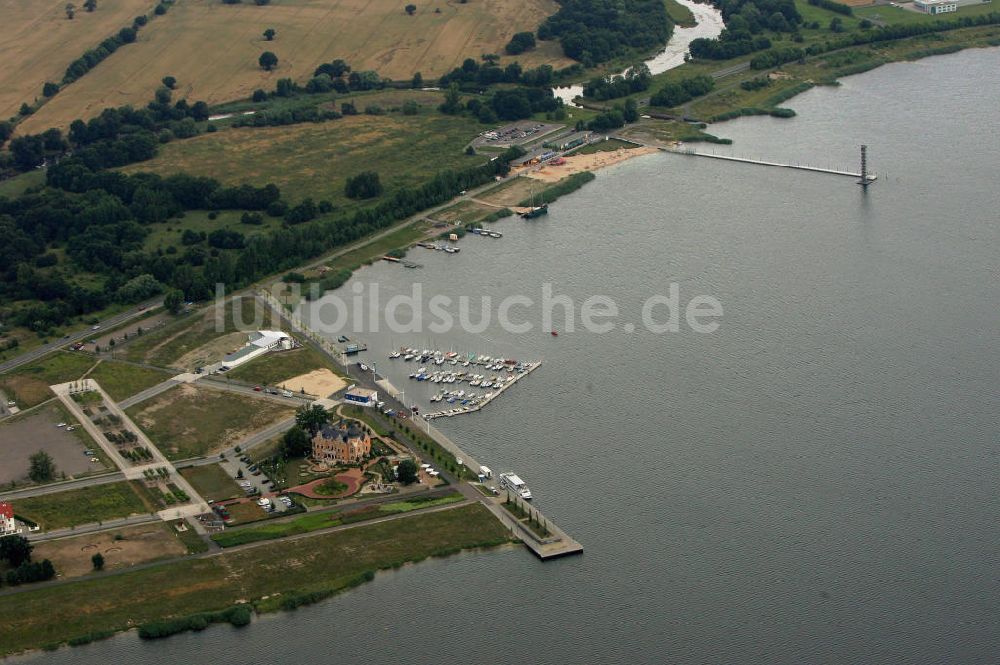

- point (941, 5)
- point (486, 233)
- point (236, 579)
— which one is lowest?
point (236, 579)

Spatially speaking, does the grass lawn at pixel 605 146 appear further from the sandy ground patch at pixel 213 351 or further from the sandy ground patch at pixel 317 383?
the sandy ground patch at pixel 317 383

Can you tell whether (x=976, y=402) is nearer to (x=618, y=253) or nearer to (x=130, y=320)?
(x=618, y=253)

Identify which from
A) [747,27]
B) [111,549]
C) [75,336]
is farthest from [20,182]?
[747,27]

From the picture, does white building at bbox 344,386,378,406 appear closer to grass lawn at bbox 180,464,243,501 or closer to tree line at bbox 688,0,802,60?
grass lawn at bbox 180,464,243,501

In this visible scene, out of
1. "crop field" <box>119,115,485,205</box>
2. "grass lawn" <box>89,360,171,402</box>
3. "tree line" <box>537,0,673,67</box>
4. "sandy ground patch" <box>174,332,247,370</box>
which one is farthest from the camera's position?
"tree line" <box>537,0,673,67</box>

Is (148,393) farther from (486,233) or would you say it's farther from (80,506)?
(486,233)

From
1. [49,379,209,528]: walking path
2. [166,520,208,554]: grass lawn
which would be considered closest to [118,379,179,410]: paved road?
[49,379,209,528]: walking path
